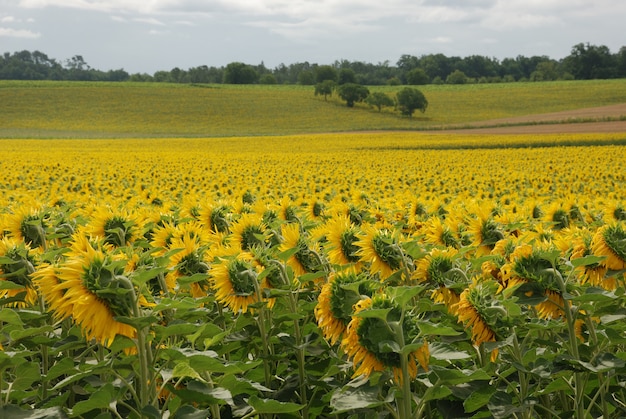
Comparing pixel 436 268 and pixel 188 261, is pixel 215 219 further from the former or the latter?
pixel 436 268

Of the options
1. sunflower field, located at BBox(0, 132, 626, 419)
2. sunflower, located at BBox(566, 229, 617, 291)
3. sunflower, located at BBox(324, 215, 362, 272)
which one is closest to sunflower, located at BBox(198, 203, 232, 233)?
sunflower field, located at BBox(0, 132, 626, 419)

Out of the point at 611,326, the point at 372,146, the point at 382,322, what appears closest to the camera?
the point at 382,322

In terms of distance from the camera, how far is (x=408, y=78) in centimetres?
11850

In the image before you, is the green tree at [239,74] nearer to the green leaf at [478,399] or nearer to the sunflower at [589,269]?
the sunflower at [589,269]

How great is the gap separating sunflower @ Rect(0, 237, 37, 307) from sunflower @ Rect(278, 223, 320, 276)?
3.74 feet

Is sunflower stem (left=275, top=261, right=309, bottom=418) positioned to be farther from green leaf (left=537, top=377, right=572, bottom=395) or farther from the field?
green leaf (left=537, top=377, right=572, bottom=395)

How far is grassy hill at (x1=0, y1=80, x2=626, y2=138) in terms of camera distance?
63906mm

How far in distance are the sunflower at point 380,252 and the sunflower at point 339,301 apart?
1.76 ft

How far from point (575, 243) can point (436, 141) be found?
38.1 m

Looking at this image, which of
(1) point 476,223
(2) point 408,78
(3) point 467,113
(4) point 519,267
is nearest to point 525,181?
(1) point 476,223

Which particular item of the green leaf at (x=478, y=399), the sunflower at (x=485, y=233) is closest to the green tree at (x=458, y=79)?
the sunflower at (x=485, y=233)

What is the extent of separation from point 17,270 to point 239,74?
119 metres

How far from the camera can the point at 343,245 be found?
3285 mm

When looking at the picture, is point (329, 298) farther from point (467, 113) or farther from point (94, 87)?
point (94, 87)
